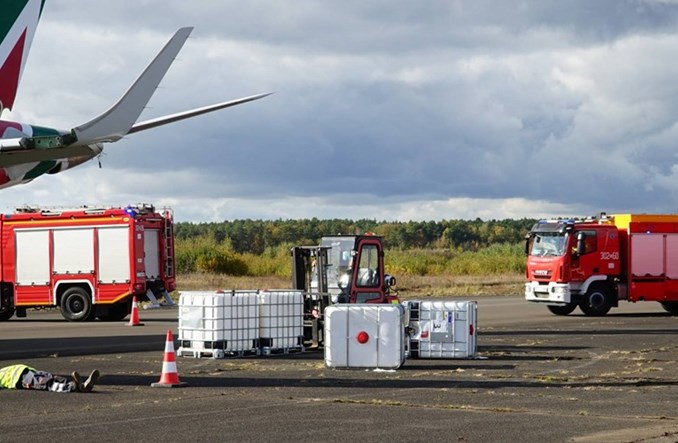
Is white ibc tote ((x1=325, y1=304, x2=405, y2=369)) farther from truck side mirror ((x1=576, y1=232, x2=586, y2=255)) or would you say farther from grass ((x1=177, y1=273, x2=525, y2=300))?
grass ((x1=177, y1=273, x2=525, y2=300))

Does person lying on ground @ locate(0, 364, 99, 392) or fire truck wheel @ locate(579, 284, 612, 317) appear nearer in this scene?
person lying on ground @ locate(0, 364, 99, 392)

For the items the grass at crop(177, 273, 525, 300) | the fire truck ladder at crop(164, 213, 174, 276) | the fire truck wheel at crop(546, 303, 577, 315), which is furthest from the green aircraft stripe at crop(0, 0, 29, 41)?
the grass at crop(177, 273, 525, 300)

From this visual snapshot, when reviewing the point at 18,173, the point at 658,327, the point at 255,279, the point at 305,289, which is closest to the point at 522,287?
the point at 255,279

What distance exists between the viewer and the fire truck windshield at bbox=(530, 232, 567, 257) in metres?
33.6

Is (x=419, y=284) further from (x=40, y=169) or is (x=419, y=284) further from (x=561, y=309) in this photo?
(x=40, y=169)

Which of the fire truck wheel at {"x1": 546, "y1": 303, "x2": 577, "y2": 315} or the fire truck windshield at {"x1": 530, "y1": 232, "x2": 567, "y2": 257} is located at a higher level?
the fire truck windshield at {"x1": 530, "y1": 232, "x2": 567, "y2": 257}

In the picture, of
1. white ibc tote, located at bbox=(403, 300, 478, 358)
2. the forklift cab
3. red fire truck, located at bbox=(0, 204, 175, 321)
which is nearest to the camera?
white ibc tote, located at bbox=(403, 300, 478, 358)

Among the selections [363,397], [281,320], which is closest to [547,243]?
[281,320]

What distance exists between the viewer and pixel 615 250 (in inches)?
1329

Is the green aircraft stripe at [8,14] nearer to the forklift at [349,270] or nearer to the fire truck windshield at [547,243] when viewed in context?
the forklift at [349,270]

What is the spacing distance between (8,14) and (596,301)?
20.4 meters

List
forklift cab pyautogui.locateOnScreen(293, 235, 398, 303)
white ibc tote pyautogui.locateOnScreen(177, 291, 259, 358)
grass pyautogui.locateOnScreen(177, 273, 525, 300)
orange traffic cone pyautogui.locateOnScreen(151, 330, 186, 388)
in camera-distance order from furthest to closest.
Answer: grass pyautogui.locateOnScreen(177, 273, 525, 300) → forklift cab pyautogui.locateOnScreen(293, 235, 398, 303) → white ibc tote pyautogui.locateOnScreen(177, 291, 259, 358) → orange traffic cone pyautogui.locateOnScreen(151, 330, 186, 388)

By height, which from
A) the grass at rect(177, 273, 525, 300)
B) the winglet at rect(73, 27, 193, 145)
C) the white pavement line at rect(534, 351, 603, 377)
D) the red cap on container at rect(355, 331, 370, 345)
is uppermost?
the winglet at rect(73, 27, 193, 145)

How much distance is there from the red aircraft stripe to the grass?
2748cm
